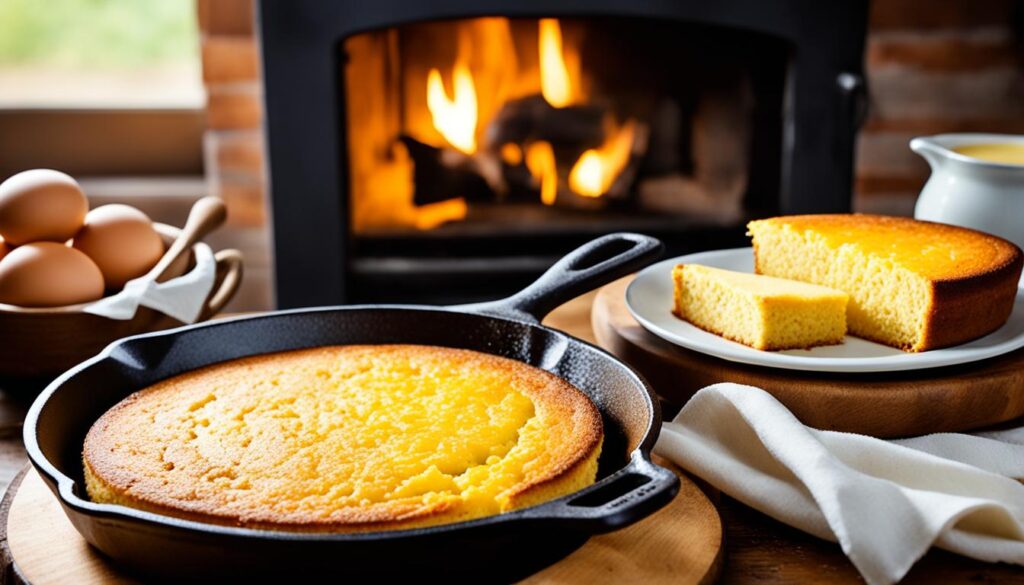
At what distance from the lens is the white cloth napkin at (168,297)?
1.17m

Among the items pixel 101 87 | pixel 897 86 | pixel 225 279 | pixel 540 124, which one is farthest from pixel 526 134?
pixel 101 87

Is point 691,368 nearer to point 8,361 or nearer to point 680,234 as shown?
point 8,361

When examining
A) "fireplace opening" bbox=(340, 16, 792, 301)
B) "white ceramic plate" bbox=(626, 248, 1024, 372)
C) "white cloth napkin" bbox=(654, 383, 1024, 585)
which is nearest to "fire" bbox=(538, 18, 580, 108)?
"fireplace opening" bbox=(340, 16, 792, 301)

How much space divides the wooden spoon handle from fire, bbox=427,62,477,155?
4.19 feet

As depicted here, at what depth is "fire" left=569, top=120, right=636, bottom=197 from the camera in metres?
2.65

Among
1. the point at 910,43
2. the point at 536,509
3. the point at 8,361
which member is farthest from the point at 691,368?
the point at 910,43

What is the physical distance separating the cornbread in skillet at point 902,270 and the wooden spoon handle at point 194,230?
2.34ft

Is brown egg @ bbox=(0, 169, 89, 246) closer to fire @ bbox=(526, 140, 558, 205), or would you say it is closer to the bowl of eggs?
the bowl of eggs

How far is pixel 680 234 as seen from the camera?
8.54ft

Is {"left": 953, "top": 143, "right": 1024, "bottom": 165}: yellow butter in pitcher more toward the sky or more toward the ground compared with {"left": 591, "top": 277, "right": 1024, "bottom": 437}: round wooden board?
more toward the sky

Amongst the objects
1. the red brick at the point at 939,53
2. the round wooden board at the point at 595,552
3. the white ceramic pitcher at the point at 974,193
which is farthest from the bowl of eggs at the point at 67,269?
the red brick at the point at 939,53

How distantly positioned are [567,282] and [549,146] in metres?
1.57

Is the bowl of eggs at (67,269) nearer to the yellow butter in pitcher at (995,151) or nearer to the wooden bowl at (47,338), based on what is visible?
the wooden bowl at (47,338)

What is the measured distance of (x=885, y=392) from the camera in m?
1.02
